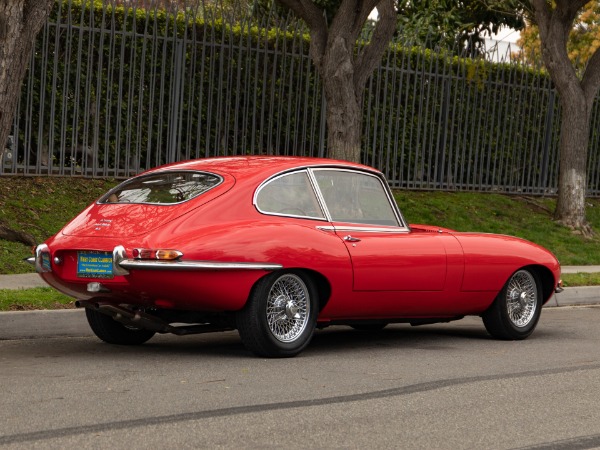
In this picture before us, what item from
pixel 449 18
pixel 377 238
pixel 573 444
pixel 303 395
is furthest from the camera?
pixel 449 18

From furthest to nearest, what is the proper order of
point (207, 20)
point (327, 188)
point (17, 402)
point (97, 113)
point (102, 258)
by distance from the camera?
point (207, 20), point (97, 113), point (327, 188), point (102, 258), point (17, 402)

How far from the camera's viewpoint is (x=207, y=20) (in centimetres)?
1738

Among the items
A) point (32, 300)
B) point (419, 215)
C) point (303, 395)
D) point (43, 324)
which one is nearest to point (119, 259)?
point (303, 395)

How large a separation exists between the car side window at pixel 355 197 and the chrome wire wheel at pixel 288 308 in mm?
772

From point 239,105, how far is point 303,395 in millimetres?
11577

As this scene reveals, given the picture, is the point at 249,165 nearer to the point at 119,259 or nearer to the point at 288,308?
the point at 288,308

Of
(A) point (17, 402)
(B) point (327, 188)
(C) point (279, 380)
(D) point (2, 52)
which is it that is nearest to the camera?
(A) point (17, 402)

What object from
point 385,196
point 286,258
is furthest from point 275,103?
point 286,258

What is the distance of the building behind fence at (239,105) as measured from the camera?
51.6 ft

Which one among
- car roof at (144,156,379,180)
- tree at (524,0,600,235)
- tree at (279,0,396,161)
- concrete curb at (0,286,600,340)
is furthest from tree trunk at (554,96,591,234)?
concrete curb at (0,286,600,340)

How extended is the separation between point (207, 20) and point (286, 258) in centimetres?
1012

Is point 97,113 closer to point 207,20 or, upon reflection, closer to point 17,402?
point 207,20

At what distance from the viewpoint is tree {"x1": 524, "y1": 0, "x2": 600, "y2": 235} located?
19562mm

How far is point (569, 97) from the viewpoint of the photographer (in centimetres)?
1977
